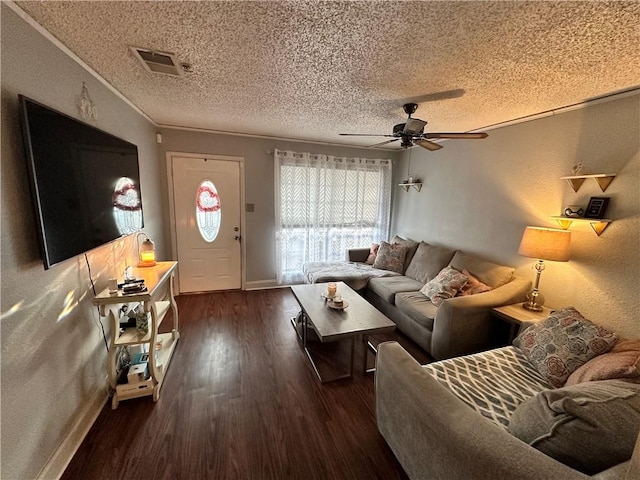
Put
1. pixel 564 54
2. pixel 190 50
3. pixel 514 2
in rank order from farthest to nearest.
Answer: pixel 190 50
pixel 564 54
pixel 514 2

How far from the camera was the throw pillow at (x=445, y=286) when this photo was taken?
2.62 meters

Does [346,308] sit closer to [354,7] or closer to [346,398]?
[346,398]

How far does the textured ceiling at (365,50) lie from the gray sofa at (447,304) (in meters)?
1.63

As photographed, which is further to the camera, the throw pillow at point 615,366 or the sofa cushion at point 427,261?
the sofa cushion at point 427,261

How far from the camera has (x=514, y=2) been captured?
1.11 metres

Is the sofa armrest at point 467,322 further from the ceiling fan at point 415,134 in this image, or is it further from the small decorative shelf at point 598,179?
the ceiling fan at point 415,134

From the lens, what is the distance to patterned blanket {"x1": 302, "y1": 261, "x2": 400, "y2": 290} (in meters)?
3.37

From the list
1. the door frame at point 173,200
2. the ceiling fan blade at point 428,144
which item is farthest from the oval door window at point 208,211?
the ceiling fan blade at point 428,144

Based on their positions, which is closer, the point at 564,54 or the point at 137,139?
the point at 564,54

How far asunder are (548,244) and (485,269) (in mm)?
725

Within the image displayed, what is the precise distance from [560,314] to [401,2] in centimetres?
216

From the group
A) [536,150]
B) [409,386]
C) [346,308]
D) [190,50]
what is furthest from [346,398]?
[536,150]

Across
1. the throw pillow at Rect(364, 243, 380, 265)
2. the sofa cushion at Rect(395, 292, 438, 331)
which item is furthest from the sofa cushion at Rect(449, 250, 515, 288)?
the throw pillow at Rect(364, 243, 380, 265)

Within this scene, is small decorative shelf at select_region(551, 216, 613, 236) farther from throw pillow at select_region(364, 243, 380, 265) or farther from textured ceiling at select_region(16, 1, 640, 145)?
throw pillow at select_region(364, 243, 380, 265)
